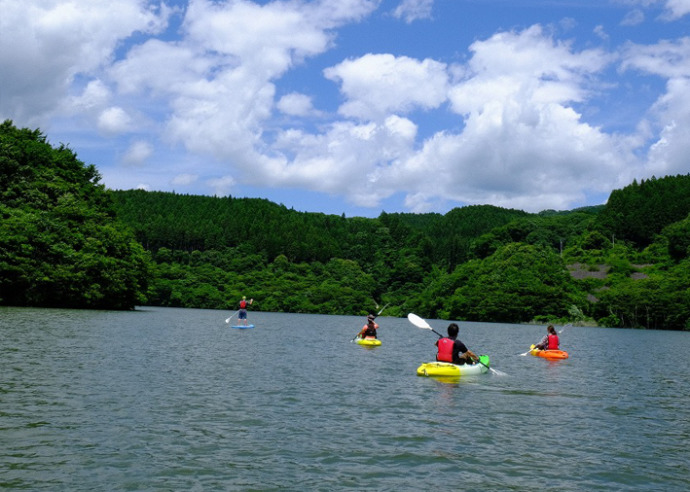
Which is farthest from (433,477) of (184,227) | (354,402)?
(184,227)

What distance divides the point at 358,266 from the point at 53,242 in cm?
12510

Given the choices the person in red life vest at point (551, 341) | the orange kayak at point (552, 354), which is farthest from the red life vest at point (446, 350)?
the orange kayak at point (552, 354)

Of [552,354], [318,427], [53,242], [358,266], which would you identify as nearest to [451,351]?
[318,427]

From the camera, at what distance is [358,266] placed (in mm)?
194875

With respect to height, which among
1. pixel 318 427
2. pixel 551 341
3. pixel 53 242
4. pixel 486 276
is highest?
pixel 486 276

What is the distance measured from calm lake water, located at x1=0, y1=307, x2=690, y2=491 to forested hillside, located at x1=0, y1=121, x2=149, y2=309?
48.0m

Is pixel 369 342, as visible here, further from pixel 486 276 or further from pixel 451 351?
pixel 486 276

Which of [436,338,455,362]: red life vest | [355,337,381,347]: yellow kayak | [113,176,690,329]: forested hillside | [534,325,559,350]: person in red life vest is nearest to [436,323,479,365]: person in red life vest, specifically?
[436,338,455,362]: red life vest

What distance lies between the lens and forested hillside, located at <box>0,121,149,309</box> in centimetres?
7350

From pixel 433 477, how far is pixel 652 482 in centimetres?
423

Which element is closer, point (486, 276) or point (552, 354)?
point (552, 354)

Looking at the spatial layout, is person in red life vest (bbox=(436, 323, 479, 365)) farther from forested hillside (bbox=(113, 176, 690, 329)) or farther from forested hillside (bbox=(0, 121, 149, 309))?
forested hillside (bbox=(113, 176, 690, 329))

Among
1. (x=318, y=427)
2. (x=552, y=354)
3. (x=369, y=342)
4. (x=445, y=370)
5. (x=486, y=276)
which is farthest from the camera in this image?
(x=486, y=276)

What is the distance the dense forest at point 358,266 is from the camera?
78312 millimetres
